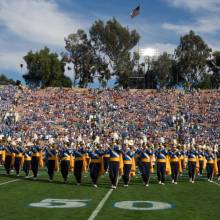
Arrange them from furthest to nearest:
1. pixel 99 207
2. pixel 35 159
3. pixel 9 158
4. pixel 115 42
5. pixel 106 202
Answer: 1. pixel 115 42
2. pixel 9 158
3. pixel 35 159
4. pixel 106 202
5. pixel 99 207

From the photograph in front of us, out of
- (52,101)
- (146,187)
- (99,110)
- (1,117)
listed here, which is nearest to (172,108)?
(99,110)

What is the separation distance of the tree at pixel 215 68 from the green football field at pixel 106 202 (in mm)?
72653

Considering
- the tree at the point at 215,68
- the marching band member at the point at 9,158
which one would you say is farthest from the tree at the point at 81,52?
the marching band member at the point at 9,158

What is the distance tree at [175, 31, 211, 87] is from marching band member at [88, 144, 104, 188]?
215ft

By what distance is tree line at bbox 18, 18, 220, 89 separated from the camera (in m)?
78.1

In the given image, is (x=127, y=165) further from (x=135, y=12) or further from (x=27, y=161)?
(x=135, y=12)

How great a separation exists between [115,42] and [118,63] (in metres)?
3.46

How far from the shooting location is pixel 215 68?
89.0m

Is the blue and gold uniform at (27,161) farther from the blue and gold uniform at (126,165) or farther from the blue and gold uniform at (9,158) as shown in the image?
the blue and gold uniform at (126,165)

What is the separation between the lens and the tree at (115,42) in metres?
77.4

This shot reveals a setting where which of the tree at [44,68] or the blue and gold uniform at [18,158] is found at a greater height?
the tree at [44,68]

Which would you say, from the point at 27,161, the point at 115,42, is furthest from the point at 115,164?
the point at 115,42

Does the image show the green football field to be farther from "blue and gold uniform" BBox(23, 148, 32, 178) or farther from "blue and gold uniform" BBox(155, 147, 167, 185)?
"blue and gold uniform" BBox(23, 148, 32, 178)

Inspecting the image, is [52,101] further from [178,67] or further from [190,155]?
[190,155]
